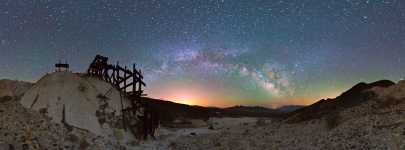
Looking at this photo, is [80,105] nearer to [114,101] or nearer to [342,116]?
[114,101]

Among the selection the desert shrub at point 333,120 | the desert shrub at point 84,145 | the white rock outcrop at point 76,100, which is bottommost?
the desert shrub at point 84,145

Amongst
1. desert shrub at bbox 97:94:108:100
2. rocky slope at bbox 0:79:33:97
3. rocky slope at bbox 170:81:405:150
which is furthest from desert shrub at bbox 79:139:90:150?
rocky slope at bbox 0:79:33:97

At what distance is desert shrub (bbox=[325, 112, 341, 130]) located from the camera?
101ft

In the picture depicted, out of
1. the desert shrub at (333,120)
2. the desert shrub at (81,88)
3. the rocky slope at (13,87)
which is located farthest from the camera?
the desert shrub at (333,120)

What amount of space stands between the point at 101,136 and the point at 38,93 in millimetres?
6769

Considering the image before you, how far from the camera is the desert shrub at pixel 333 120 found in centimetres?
3065

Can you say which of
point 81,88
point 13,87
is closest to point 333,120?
point 81,88

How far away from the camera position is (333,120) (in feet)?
106

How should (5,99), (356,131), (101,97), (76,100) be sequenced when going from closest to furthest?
(356,131) → (76,100) → (5,99) → (101,97)

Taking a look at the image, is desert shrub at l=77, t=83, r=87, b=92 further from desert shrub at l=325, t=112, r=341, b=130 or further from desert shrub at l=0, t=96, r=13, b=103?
desert shrub at l=325, t=112, r=341, b=130

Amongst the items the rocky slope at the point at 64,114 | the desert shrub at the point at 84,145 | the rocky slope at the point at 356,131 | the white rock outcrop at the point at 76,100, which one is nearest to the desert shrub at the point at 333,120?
the rocky slope at the point at 356,131

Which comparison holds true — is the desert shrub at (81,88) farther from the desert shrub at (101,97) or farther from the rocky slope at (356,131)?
the rocky slope at (356,131)

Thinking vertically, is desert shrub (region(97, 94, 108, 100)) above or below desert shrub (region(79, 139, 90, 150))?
above

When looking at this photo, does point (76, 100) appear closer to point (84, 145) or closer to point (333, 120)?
point (84, 145)
